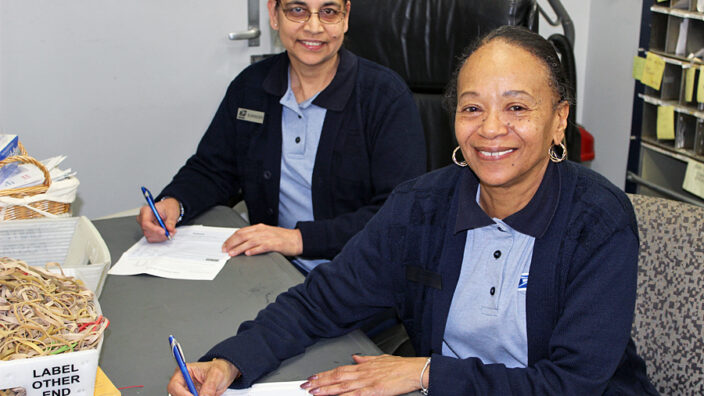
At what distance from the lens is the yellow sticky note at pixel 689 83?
215 cm

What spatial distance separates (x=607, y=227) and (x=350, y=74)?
889mm

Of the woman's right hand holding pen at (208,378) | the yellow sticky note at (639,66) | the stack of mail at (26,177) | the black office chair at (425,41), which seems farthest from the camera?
the yellow sticky note at (639,66)

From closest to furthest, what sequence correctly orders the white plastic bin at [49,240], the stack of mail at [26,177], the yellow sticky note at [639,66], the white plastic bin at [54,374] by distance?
1. the white plastic bin at [54,374]
2. the white plastic bin at [49,240]
3. the stack of mail at [26,177]
4. the yellow sticky note at [639,66]

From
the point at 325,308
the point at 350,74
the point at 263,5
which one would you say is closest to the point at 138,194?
the point at 263,5

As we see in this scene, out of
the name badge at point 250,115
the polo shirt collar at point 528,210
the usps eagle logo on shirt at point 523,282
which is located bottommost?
the usps eagle logo on shirt at point 523,282

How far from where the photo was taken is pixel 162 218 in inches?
65.1

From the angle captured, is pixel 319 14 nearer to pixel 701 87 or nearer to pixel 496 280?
pixel 496 280

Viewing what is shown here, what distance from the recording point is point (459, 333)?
3.96 ft

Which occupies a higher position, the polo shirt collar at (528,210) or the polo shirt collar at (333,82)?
the polo shirt collar at (333,82)

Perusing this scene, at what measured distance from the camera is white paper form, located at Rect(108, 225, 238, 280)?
144 cm

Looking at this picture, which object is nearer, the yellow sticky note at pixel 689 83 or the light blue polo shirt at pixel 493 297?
the light blue polo shirt at pixel 493 297

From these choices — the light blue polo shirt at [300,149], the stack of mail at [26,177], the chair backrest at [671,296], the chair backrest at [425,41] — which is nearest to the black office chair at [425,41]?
the chair backrest at [425,41]

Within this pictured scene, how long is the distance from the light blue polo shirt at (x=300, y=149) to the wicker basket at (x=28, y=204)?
56 cm

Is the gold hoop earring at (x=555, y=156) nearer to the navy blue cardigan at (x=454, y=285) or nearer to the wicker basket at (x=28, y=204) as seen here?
the navy blue cardigan at (x=454, y=285)
